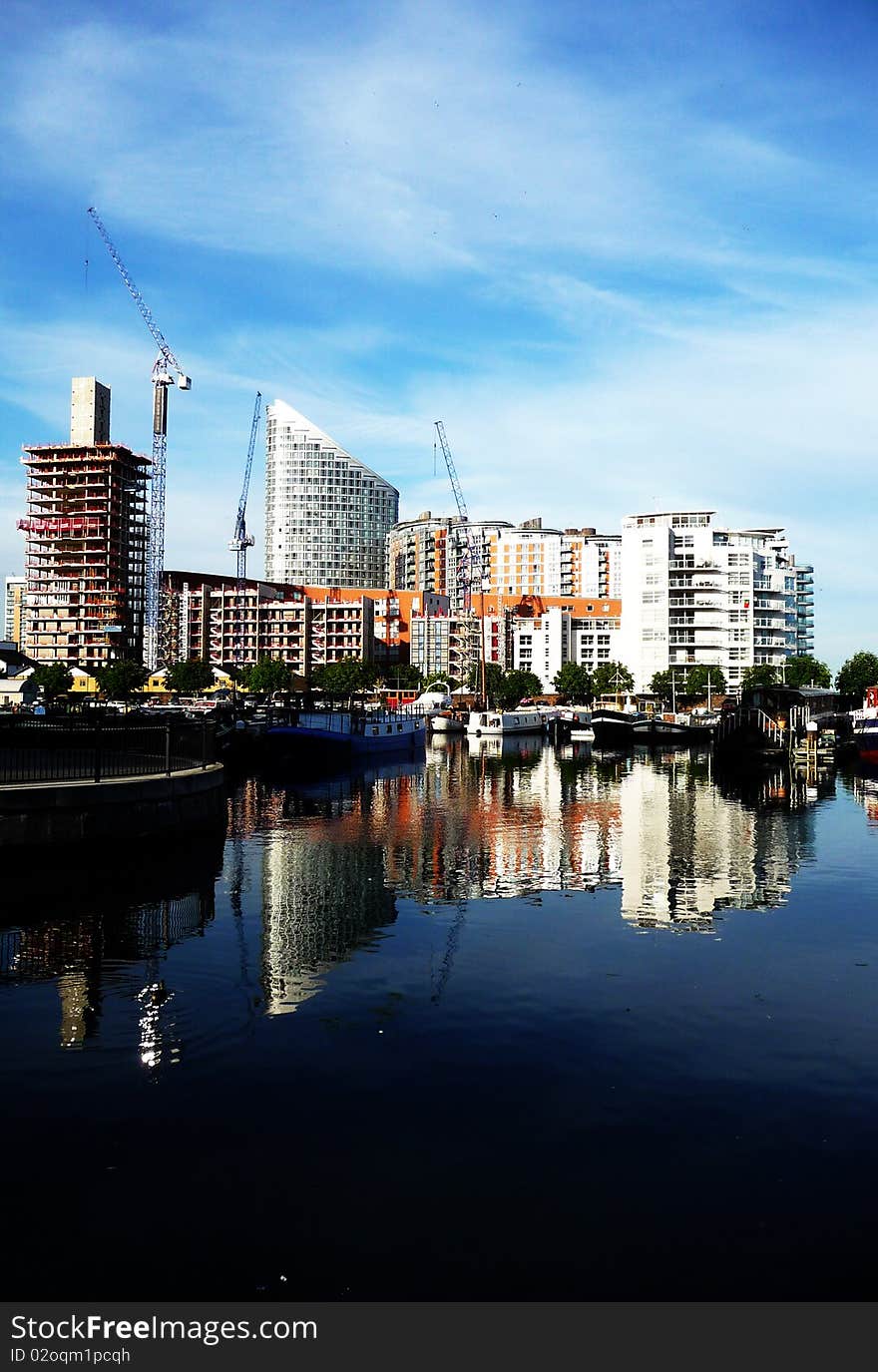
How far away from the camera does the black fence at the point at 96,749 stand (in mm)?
32219

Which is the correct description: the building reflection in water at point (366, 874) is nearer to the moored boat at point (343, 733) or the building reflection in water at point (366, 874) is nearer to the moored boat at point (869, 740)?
the moored boat at point (343, 733)

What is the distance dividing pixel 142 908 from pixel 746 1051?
596 inches

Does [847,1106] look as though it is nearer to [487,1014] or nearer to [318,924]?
[487,1014]

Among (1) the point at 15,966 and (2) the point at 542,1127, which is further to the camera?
(1) the point at 15,966

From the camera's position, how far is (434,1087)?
1381cm

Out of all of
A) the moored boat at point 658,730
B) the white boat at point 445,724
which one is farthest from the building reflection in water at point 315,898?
the white boat at point 445,724

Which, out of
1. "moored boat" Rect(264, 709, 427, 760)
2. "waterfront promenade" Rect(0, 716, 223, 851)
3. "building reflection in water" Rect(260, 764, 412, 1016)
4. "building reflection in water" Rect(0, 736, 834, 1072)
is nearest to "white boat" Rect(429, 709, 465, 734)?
"moored boat" Rect(264, 709, 427, 760)

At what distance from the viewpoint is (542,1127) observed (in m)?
12.5

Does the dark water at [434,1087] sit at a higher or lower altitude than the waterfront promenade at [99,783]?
lower

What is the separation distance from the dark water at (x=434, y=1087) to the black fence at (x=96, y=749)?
13.6 feet

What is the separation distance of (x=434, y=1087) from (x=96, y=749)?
72.1 feet

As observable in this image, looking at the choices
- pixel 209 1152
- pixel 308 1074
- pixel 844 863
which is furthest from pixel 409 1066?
pixel 844 863

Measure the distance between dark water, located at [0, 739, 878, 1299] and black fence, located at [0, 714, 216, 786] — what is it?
4.13 m

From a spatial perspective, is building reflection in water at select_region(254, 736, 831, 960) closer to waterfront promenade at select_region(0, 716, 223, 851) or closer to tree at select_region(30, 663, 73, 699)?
waterfront promenade at select_region(0, 716, 223, 851)
